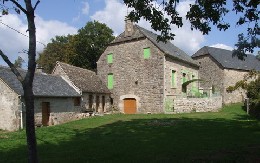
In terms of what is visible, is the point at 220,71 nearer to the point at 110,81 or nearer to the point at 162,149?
the point at 110,81

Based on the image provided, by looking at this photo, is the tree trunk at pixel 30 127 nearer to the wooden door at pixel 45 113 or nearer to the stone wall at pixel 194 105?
the wooden door at pixel 45 113

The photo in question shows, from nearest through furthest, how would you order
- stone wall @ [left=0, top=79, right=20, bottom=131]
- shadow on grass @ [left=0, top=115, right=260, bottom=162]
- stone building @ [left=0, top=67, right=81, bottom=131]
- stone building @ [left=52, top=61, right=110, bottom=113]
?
shadow on grass @ [left=0, top=115, right=260, bottom=162] < stone wall @ [left=0, top=79, right=20, bottom=131] < stone building @ [left=0, top=67, right=81, bottom=131] < stone building @ [left=52, top=61, right=110, bottom=113]

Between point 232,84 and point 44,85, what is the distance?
2428 cm

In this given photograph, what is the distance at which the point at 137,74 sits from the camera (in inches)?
1248

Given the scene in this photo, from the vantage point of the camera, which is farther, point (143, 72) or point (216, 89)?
point (216, 89)

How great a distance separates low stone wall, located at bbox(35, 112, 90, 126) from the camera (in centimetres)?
2359

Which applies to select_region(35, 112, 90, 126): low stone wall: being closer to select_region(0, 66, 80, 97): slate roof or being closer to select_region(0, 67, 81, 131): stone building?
select_region(0, 67, 81, 131): stone building

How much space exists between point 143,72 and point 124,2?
22.2 metres

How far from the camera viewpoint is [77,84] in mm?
29344

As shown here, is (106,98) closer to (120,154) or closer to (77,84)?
(77,84)

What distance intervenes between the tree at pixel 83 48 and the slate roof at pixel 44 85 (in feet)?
56.1

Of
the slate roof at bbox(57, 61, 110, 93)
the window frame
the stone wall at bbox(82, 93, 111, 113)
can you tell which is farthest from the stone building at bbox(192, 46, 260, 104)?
the slate roof at bbox(57, 61, 110, 93)

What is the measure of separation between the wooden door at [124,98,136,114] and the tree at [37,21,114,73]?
1580 cm

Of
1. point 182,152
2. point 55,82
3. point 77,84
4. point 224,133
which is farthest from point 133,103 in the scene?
point 182,152
